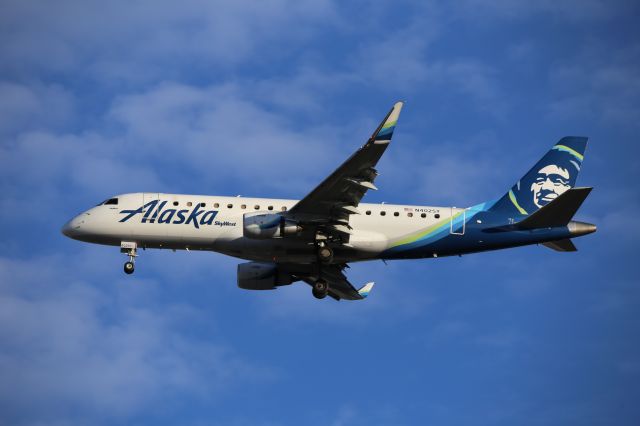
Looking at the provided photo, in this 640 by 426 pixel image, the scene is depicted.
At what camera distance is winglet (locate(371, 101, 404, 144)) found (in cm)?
5072

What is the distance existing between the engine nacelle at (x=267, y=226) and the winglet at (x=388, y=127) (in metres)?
8.29

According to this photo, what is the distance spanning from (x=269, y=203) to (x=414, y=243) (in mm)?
8184

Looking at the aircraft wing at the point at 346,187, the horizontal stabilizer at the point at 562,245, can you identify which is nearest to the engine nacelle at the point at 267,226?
the aircraft wing at the point at 346,187

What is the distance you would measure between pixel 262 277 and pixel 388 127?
1746 cm

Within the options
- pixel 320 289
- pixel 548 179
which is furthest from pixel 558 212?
pixel 320 289

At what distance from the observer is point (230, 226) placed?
195 ft

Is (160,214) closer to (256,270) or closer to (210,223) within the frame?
(210,223)

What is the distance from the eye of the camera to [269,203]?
Answer: 197 ft

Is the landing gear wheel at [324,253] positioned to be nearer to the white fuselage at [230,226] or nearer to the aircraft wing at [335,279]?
the white fuselage at [230,226]

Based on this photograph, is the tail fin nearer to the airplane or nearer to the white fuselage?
the airplane

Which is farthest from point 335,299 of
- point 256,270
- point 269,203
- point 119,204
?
point 119,204

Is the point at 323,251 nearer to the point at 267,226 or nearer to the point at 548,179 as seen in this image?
the point at 267,226

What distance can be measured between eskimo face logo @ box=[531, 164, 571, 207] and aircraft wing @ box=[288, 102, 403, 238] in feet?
36.9

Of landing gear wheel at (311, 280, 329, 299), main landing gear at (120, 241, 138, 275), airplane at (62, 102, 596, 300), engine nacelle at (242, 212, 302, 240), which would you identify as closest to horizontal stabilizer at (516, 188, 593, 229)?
airplane at (62, 102, 596, 300)
